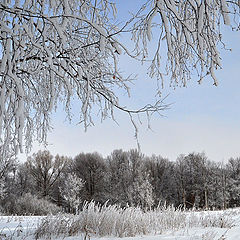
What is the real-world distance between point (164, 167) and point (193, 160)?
3367 mm

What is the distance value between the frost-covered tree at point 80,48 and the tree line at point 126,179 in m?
19.5

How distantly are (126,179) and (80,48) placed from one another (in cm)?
2297

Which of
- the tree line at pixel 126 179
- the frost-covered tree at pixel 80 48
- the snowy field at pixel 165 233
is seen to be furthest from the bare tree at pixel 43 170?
the frost-covered tree at pixel 80 48

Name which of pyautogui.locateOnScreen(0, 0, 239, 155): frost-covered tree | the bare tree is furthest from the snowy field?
the bare tree

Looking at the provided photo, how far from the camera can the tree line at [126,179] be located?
2377cm

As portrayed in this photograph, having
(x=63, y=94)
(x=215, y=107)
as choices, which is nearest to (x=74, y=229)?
(x=63, y=94)

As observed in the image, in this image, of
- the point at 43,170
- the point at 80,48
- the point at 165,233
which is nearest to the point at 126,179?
the point at 43,170

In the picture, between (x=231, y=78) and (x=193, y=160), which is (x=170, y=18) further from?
(x=193, y=160)

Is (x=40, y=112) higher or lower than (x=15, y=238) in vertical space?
higher

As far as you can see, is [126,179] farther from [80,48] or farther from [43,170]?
[80,48]

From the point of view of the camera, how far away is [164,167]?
93.1 feet

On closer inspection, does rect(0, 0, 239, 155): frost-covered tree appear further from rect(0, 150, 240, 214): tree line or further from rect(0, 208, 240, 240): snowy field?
rect(0, 150, 240, 214): tree line

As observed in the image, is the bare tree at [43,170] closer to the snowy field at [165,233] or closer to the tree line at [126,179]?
the tree line at [126,179]

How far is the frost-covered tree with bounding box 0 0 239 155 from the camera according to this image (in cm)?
198
